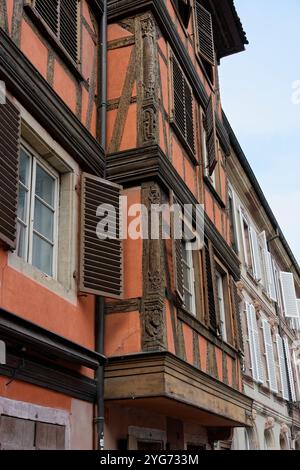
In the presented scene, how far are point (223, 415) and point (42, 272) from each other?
3493 millimetres

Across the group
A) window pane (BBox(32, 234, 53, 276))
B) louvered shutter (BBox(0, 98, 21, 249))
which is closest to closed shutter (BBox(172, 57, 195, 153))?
window pane (BBox(32, 234, 53, 276))

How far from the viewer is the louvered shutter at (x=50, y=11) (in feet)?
21.1

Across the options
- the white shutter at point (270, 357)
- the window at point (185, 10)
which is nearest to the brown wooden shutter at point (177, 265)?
the window at point (185, 10)

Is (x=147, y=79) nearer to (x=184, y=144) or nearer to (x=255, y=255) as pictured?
(x=184, y=144)

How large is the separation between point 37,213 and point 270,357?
10.6 meters

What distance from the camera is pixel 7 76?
5.40 metres

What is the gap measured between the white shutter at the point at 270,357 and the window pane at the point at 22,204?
34.3 feet

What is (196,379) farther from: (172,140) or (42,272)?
(172,140)

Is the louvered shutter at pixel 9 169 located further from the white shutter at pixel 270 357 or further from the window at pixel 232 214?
the white shutter at pixel 270 357

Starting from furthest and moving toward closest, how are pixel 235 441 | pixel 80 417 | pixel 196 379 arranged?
pixel 235 441, pixel 196 379, pixel 80 417

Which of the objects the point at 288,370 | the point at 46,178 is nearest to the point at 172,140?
the point at 46,178

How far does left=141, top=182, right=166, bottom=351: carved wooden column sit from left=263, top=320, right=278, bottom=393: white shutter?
905cm

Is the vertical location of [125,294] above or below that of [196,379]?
above
